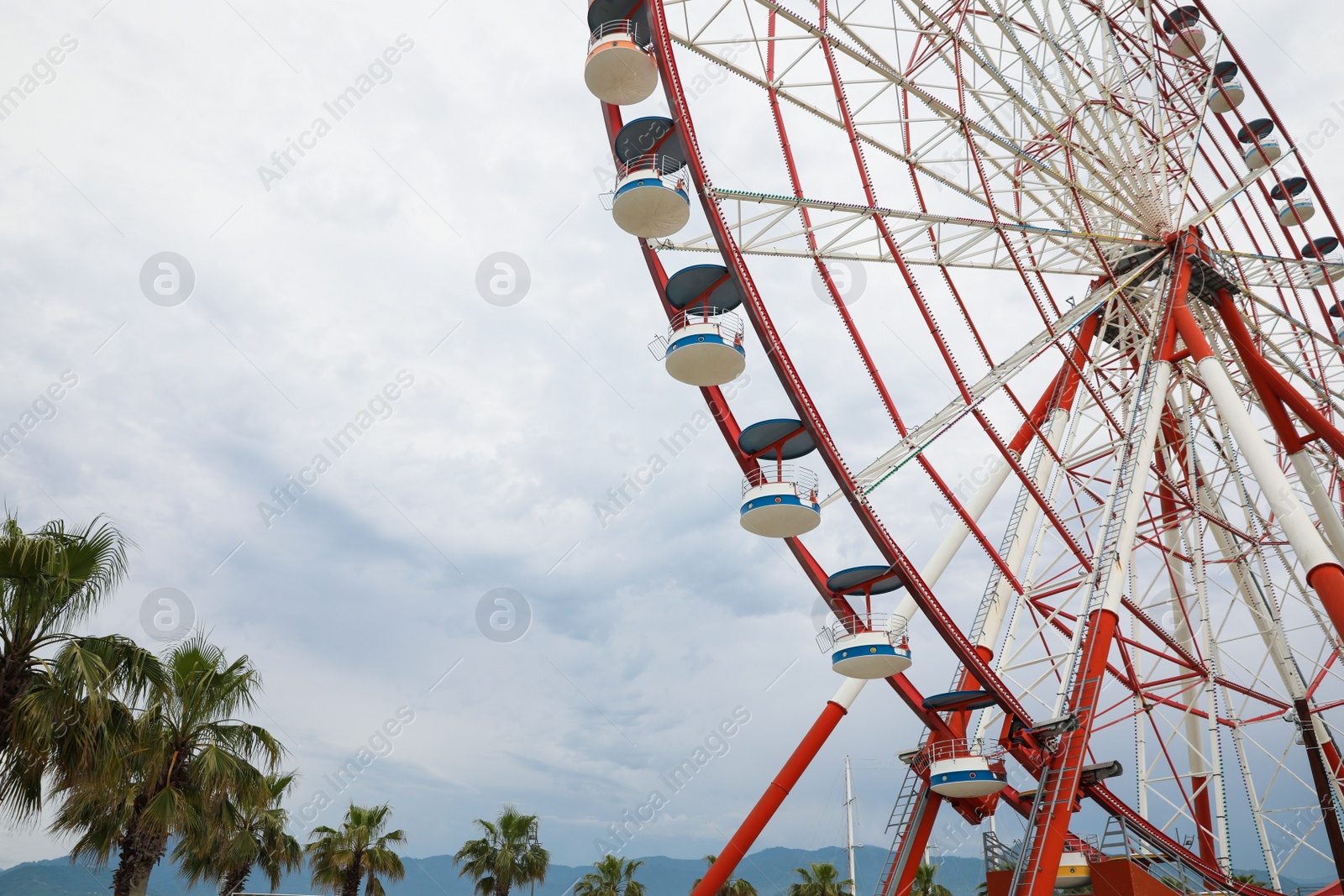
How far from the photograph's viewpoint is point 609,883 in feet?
118

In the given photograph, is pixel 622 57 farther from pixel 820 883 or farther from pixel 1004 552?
pixel 820 883

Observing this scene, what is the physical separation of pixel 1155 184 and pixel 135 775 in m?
25.9

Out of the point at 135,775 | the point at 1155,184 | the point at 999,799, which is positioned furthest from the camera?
the point at 1155,184

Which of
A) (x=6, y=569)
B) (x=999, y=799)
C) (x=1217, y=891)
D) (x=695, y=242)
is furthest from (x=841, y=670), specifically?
(x=6, y=569)

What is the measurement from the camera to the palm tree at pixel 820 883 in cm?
3753

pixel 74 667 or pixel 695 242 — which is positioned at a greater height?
pixel 695 242

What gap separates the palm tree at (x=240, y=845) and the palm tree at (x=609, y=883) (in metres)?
11.6

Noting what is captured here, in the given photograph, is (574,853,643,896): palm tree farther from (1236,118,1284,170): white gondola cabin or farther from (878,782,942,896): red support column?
(1236,118,1284,170): white gondola cabin

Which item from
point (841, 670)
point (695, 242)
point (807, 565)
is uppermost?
point (695, 242)

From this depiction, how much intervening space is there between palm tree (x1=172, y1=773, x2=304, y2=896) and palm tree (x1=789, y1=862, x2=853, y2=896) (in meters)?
19.0

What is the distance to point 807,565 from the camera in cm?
1900

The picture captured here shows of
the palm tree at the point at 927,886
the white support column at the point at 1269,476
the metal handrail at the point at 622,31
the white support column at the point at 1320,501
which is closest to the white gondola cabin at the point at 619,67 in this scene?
the metal handrail at the point at 622,31

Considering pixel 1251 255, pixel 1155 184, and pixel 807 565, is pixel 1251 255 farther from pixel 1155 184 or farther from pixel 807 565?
pixel 807 565

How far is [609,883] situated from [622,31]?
99.8 ft
